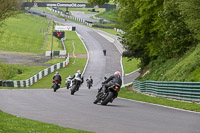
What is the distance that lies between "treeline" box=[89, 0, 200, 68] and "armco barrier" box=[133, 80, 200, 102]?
13.3 ft

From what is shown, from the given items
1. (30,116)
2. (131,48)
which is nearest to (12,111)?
(30,116)

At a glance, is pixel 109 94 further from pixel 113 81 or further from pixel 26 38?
pixel 26 38

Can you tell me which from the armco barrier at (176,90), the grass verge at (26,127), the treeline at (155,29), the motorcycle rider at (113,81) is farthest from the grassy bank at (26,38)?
the grass verge at (26,127)

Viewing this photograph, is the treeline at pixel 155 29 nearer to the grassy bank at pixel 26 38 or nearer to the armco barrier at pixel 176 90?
the armco barrier at pixel 176 90

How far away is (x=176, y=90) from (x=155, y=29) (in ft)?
46.2

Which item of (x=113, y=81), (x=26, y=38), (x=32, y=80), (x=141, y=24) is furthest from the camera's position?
(x=26, y=38)

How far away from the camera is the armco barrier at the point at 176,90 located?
20.8m

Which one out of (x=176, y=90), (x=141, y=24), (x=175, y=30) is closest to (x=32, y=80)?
(x=141, y=24)

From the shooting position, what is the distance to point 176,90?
23.4 m

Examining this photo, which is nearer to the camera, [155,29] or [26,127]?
[26,127]

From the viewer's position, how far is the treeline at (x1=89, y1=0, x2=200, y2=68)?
32.5m

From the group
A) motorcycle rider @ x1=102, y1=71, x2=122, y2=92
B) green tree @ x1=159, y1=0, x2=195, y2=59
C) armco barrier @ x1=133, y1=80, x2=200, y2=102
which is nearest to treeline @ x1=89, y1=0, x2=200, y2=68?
A: green tree @ x1=159, y1=0, x2=195, y2=59

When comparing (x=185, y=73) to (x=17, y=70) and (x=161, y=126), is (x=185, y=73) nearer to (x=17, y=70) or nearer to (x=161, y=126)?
(x=161, y=126)

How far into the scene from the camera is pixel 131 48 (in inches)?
1713
